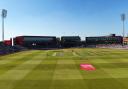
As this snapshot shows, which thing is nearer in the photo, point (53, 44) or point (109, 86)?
point (109, 86)

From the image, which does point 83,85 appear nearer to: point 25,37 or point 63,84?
point 63,84

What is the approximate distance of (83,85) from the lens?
17.1 meters

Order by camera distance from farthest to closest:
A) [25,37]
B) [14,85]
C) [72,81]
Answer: [25,37] < [72,81] < [14,85]

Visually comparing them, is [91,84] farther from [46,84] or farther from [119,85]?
[46,84]

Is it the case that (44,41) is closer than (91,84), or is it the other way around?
(91,84)

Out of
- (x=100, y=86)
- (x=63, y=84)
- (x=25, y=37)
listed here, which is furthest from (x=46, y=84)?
(x=25, y=37)

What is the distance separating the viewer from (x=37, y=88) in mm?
16125

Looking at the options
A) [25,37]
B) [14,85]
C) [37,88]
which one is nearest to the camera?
[37,88]

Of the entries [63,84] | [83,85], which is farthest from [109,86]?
[63,84]

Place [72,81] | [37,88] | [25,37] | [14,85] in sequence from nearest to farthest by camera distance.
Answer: [37,88]
[14,85]
[72,81]
[25,37]

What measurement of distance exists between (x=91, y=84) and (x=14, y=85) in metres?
5.35

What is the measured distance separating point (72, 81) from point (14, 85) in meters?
4.36

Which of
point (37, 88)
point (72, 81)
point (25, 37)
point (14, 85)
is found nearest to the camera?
point (37, 88)

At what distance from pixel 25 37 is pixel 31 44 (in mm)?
7032
